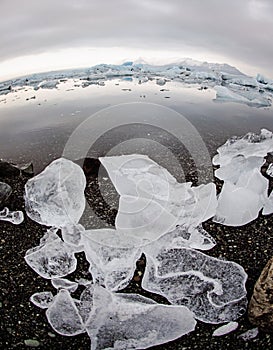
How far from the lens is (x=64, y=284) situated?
58.2 inches

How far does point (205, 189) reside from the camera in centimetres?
199

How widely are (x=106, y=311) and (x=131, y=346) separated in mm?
166

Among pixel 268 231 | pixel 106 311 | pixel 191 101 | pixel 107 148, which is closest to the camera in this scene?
pixel 106 311

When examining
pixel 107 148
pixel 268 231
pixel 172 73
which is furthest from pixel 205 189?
pixel 172 73

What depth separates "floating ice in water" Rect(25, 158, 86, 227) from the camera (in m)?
1.86

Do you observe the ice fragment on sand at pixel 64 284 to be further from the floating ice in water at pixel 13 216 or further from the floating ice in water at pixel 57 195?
the floating ice in water at pixel 13 216

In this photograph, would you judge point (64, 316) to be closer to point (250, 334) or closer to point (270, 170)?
point (250, 334)

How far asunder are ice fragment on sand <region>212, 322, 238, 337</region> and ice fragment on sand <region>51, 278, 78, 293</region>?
2.05ft

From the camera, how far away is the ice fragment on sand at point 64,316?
1247mm

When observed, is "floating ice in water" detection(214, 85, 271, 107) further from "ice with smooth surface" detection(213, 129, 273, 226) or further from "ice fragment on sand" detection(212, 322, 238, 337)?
"ice fragment on sand" detection(212, 322, 238, 337)

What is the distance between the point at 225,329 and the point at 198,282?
9.2 inches

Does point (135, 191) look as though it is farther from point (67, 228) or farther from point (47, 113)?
point (47, 113)

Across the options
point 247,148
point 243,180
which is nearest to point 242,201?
point 243,180

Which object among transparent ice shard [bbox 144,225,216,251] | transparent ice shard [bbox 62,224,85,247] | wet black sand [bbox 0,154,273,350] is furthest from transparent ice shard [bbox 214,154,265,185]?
transparent ice shard [bbox 62,224,85,247]
